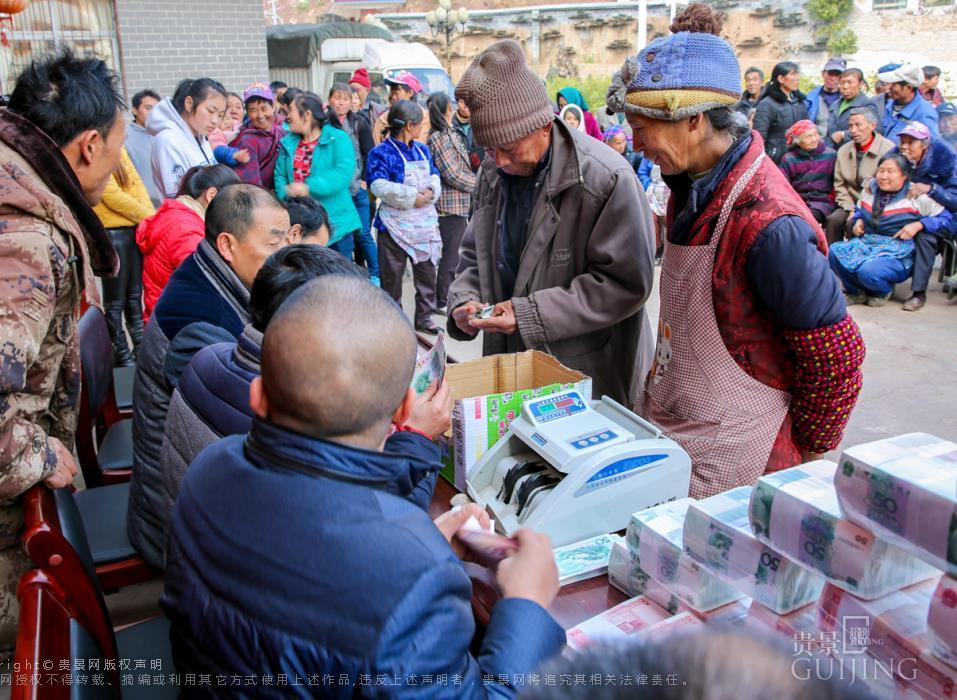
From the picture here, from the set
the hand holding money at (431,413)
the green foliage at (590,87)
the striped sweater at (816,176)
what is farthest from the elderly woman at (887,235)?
the green foliage at (590,87)

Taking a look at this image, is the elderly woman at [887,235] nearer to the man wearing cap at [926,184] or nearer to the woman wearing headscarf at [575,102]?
the man wearing cap at [926,184]

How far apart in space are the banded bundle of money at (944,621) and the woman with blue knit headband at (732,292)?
70cm

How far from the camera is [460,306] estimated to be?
2463 mm

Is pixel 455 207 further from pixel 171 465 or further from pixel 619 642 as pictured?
pixel 619 642

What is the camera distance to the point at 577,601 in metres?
1.42

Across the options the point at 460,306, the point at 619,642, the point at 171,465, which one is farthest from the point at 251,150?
the point at 619,642

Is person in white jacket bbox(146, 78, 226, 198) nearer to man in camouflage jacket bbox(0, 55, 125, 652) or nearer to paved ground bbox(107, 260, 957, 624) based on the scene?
paved ground bbox(107, 260, 957, 624)

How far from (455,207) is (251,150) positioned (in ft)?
5.28

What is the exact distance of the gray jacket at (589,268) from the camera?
2137 millimetres

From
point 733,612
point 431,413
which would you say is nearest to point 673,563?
point 733,612

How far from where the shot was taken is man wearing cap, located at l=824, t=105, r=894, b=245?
256 inches

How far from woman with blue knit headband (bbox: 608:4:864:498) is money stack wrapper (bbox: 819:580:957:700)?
606 millimetres

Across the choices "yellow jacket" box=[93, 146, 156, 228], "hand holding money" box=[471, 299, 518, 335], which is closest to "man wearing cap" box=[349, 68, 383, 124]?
"yellow jacket" box=[93, 146, 156, 228]

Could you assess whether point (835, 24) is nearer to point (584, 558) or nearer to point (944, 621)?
point (584, 558)
